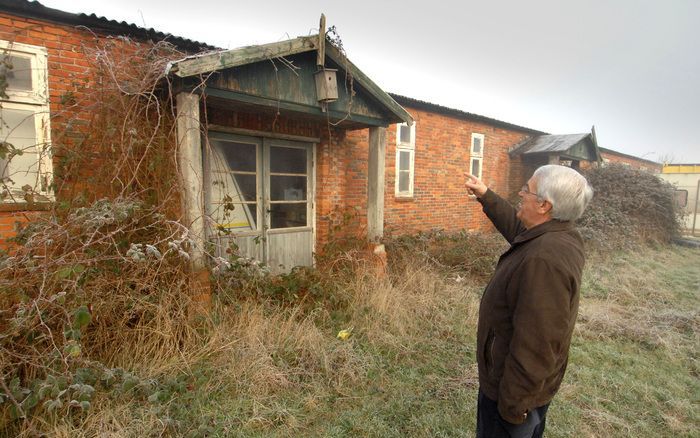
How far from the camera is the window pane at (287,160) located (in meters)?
5.79

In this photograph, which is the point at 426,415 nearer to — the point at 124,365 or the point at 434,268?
the point at 124,365

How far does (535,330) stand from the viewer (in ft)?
4.74

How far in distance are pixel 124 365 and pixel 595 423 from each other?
162 inches

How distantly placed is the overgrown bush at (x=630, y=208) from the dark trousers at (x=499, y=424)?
33.2 feet

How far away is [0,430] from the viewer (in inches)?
85.9

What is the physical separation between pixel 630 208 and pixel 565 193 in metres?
12.8

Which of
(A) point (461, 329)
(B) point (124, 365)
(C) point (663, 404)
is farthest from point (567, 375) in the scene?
(B) point (124, 365)

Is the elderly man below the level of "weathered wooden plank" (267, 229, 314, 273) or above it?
above

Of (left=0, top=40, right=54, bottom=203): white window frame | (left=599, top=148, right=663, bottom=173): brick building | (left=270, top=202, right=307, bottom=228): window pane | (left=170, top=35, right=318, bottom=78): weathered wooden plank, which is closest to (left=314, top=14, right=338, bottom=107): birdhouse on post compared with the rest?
(left=170, top=35, right=318, bottom=78): weathered wooden plank

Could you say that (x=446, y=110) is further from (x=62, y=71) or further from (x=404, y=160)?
(x=62, y=71)

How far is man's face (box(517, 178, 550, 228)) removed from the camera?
1707mm

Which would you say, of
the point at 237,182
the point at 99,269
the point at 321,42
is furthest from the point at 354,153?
the point at 99,269

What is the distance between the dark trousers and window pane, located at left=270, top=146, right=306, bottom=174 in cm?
490

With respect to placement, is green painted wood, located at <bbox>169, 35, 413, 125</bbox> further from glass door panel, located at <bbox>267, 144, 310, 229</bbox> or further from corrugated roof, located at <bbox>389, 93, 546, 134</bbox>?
corrugated roof, located at <bbox>389, 93, 546, 134</bbox>
